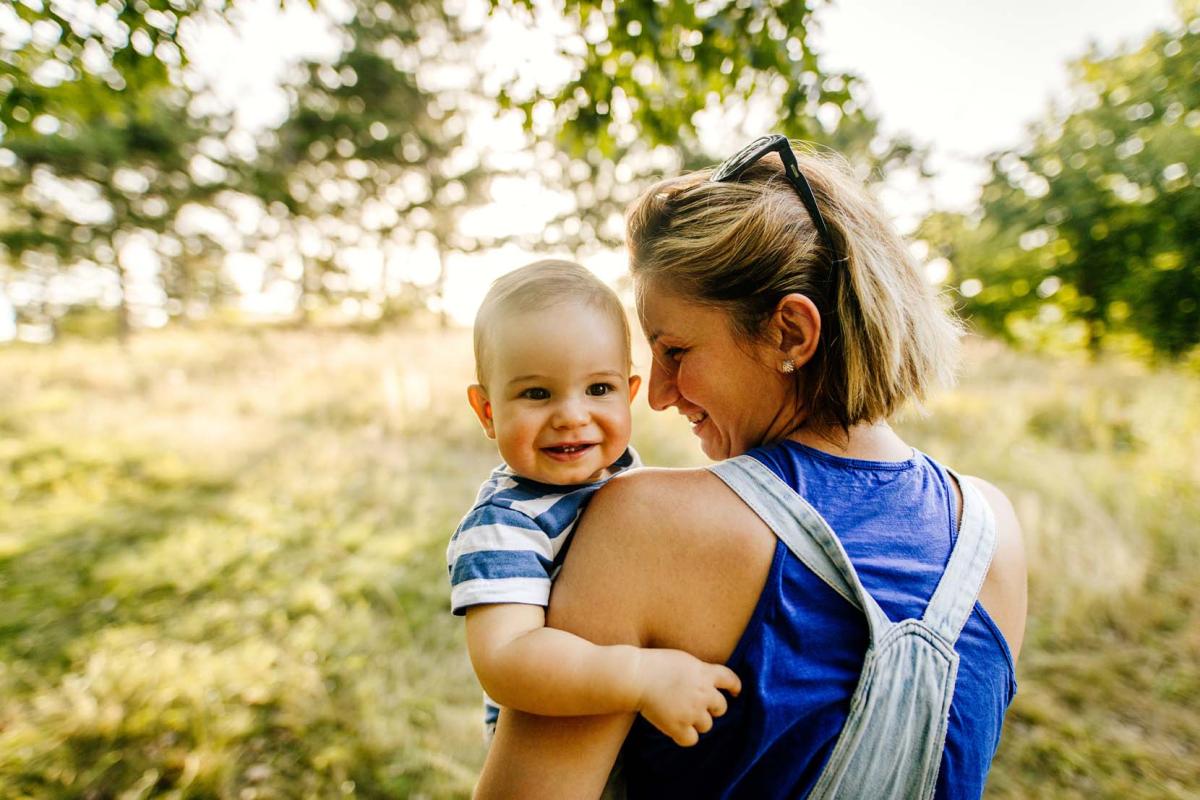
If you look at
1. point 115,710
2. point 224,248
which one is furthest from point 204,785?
point 224,248

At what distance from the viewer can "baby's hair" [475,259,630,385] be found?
1.35m

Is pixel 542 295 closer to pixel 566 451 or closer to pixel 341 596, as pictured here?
pixel 566 451

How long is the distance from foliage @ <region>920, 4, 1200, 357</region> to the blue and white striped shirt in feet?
12.3

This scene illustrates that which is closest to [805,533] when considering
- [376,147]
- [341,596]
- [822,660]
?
[822,660]

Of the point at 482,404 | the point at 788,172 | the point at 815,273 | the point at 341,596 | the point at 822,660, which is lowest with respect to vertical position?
the point at 341,596

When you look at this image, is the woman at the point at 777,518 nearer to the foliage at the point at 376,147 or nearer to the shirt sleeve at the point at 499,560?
the shirt sleeve at the point at 499,560

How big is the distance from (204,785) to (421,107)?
1886 centimetres

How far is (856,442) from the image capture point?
125 cm

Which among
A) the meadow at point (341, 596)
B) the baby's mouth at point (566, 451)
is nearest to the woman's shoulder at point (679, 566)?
the baby's mouth at point (566, 451)

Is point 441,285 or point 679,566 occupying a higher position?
point 441,285

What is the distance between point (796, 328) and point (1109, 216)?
13.2 meters

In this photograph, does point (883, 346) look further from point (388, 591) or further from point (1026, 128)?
point (1026, 128)

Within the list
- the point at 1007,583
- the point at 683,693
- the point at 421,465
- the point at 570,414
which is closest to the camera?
the point at 683,693

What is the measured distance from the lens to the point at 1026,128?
44.9 ft
